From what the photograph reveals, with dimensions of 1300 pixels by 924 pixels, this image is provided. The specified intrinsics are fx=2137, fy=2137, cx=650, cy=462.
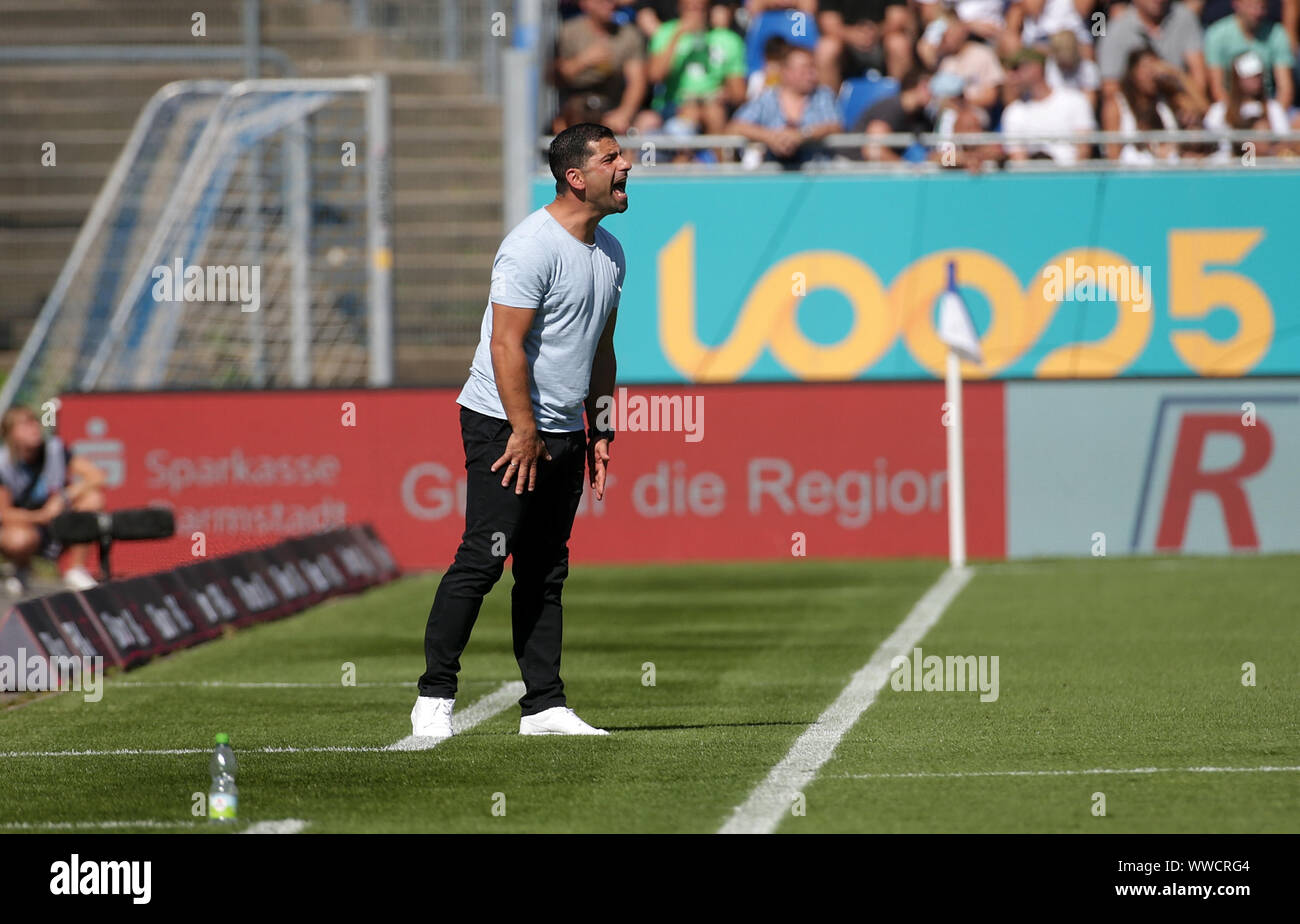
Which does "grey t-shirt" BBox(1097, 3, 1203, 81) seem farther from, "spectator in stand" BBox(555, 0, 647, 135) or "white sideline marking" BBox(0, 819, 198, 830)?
"white sideline marking" BBox(0, 819, 198, 830)

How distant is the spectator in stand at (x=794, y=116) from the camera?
2064 centimetres

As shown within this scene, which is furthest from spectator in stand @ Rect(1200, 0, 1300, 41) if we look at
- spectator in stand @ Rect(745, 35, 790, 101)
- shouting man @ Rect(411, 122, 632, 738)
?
shouting man @ Rect(411, 122, 632, 738)

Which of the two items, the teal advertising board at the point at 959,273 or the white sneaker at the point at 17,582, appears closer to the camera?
the white sneaker at the point at 17,582

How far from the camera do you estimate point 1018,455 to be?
710 inches

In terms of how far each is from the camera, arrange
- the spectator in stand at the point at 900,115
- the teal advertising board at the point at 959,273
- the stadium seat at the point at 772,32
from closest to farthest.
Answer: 1. the teal advertising board at the point at 959,273
2. the spectator in stand at the point at 900,115
3. the stadium seat at the point at 772,32

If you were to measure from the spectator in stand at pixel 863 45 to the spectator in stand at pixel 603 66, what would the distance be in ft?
6.20

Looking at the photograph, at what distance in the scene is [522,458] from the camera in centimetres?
772

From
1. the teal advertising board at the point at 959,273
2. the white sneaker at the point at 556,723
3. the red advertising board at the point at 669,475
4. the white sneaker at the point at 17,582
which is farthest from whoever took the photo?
the teal advertising board at the point at 959,273

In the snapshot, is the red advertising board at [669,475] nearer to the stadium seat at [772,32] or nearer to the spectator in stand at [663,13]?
the stadium seat at [772,32]

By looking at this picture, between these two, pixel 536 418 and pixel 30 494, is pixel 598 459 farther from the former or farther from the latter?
pixel 30 494

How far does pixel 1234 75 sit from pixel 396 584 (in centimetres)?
1028

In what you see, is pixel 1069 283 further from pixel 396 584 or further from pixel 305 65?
pixel 305 65

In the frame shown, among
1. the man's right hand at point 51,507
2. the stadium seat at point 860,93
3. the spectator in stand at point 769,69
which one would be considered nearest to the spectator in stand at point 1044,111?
the stadium seat at point 860,93
